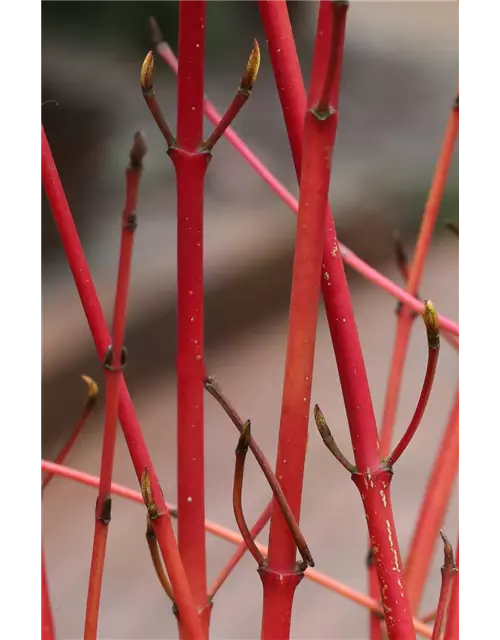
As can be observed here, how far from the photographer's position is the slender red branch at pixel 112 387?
0.24 m

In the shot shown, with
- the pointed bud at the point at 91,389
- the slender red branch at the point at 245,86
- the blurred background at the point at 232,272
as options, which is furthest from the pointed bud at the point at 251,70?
the blurred background at the point at 232,272

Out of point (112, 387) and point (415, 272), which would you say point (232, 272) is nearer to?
point (415, 272)

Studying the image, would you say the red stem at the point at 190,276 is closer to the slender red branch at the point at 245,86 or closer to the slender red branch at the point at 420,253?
the slender red branch at the point at 245,86

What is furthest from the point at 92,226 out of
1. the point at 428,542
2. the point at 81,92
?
the point at 428,542

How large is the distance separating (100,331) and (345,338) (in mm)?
90

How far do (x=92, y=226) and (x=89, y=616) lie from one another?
0.80 metres

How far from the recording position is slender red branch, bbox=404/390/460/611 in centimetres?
33

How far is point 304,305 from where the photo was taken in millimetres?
179

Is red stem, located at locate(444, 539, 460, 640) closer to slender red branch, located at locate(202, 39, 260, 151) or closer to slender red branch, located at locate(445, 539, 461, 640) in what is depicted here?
slender red branch, located at locate(445, 539, 461, 640)

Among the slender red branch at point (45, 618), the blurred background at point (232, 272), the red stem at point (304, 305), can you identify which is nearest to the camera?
the red stem at point (304, 305)

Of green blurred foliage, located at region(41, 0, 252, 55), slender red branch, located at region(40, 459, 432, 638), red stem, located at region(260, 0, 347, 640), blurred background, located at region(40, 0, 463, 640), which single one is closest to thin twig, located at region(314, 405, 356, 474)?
red stem, located at region(260, 0, 347, 640)

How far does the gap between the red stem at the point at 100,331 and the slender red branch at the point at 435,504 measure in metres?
0.15

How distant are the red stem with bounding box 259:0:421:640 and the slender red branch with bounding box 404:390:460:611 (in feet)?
0.44
